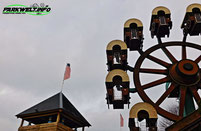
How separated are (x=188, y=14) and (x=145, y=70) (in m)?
4.43

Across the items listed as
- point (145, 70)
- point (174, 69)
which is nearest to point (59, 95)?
point (145, 70)

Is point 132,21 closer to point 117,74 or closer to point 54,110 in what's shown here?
point 117,74

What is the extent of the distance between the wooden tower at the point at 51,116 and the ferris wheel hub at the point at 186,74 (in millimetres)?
7534

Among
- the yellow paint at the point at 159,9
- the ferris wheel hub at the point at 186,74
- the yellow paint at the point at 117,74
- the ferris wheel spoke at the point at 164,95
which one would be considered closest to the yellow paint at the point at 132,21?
the yellow paint at the point at 159,9

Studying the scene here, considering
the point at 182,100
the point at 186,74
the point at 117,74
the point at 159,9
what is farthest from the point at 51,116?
the point at 159,9

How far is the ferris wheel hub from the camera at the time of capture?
9477 mm

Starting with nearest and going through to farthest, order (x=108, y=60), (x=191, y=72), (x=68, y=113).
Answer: (x=191, y=72) → (x=108, y=60) → (x=68, y=113)

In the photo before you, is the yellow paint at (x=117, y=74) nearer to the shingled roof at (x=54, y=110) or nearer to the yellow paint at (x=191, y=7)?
the shingled roof at (x=54, y=110)

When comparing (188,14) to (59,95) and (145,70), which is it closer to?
(145,70)

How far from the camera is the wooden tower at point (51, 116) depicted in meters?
12.2

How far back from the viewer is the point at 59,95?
15.1 metres

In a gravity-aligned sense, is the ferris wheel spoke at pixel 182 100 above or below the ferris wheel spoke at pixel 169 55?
below

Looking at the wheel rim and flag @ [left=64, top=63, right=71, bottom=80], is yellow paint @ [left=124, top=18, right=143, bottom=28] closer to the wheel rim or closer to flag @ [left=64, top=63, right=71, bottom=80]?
the wheel rim

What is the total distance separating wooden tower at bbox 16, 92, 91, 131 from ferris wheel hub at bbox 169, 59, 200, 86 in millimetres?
7534
